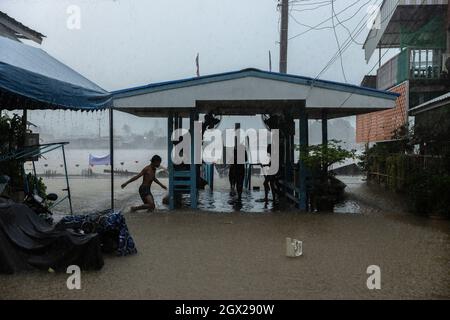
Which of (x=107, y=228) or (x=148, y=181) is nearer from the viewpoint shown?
(x=107, y=228)

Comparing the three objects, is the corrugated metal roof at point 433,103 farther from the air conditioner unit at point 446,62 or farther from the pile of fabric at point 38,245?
the pile of fabric at point 38,245

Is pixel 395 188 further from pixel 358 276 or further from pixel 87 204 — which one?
pixel 358 276

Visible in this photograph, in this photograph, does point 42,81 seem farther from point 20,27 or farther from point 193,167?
point 20,27

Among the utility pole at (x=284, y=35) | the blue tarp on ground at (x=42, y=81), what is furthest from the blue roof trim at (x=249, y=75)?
the utility pole at (x=284, y=35)

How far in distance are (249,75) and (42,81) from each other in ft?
16.3

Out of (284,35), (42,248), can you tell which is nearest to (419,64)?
(284,35)

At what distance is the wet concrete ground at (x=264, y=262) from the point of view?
5.44 metres

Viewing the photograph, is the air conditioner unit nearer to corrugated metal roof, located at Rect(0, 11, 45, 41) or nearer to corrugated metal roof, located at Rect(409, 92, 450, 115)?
corrugated metal roof, located at Rect(409, 92, 450, 115)

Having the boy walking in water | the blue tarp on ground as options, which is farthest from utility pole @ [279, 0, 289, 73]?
the blue tarp on ground

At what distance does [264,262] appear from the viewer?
22.3ft

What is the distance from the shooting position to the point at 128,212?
470 inches

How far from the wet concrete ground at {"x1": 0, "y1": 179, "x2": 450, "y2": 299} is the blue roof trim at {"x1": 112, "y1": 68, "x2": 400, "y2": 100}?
292 centimetres

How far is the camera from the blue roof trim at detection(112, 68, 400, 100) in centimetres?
1145

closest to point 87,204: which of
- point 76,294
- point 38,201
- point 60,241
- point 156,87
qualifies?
point 156,87
